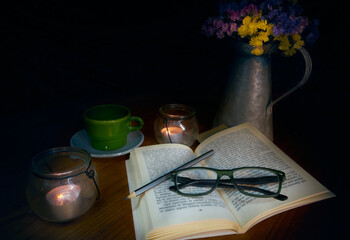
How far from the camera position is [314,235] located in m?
0.49

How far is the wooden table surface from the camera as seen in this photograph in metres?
0.48

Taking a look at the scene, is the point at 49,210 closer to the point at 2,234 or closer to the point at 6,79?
the point at 2,234

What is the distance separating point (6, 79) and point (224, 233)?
1.32 metres

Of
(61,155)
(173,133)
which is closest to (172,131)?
(173,133)

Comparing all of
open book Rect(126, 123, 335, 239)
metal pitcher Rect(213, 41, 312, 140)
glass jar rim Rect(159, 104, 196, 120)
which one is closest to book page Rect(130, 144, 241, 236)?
open book Rect(126, 123, 335, 239)

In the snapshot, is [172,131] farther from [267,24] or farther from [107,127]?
[267,24]

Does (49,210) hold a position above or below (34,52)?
below

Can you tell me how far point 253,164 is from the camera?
67cm

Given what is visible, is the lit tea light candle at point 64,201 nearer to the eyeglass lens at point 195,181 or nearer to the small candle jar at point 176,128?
the eyeglass lens at point 195,181

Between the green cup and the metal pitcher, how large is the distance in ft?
1.02

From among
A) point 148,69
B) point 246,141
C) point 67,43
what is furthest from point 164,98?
point 67,43

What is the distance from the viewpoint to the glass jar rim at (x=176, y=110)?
0.75m

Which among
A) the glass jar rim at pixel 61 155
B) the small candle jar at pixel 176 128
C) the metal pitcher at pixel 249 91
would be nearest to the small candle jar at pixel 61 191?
the glass jar rim at pixel 61 155

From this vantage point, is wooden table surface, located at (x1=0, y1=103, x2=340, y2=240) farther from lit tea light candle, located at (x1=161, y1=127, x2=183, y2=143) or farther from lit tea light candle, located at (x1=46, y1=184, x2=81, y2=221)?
lit tea light candle, located at (x1=161, y1=127, x2=183, y2=143)
